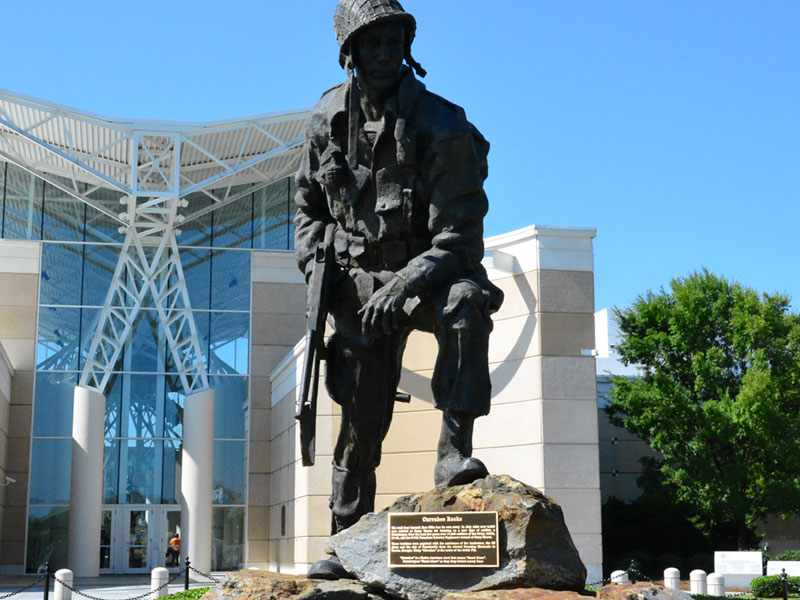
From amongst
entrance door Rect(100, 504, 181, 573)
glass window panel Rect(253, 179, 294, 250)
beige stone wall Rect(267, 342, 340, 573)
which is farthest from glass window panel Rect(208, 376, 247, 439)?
glass window panel Rect(253, 179, 294, 250)

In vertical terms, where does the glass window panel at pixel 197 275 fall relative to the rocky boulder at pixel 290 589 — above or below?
above

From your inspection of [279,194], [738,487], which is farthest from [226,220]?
[738,487]

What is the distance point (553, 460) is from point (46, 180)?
19.0 m

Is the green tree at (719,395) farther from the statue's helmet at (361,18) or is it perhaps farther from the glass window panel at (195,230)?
the statue's helmet at (361,18)

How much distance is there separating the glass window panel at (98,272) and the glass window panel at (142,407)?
2.74 metres

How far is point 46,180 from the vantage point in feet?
106

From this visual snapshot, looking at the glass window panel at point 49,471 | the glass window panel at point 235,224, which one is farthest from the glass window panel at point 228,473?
the glass window panel at point 235,224

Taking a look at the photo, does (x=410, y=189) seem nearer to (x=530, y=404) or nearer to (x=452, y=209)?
(x=452, y=209)

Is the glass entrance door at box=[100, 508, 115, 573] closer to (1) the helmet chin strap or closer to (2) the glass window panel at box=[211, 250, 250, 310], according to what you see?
(2) the glass window panel at box=[211, 250, 250, 310]

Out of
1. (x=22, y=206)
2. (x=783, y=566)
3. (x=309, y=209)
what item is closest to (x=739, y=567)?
(x=783, y=566)

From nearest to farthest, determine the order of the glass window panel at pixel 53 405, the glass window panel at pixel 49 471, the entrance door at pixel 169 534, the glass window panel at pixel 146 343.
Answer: the entrance door at pixel 169 534, the glass window panel at pixel 49 471, the glass window panel at pixel 53 405, the glass window panel at pixel 146 343

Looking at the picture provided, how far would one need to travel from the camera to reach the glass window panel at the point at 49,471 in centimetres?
3083

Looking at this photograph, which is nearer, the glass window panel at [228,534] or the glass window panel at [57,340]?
the glass window panel at [57,340]

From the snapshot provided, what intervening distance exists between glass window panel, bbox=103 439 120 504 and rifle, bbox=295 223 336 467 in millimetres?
27236
